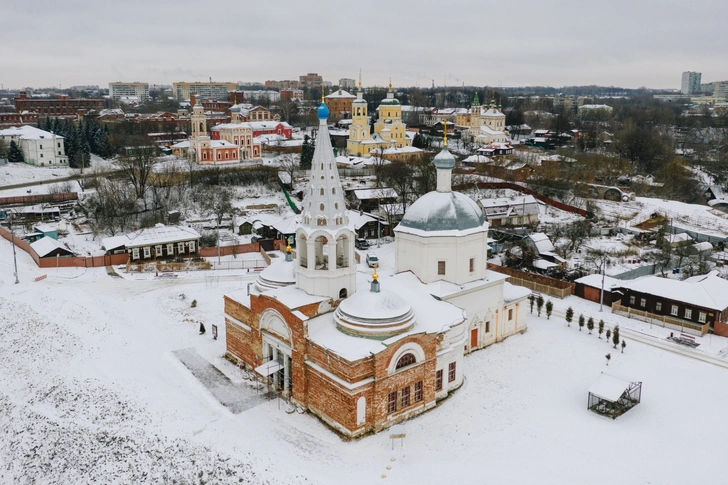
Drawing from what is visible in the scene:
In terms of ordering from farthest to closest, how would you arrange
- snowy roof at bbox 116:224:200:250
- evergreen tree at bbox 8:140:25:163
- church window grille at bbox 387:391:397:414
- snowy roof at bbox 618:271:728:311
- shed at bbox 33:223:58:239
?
evergreen tree at bbox 8:140:25:163 < shed at bbox 33:223:58:239 < snowy roof at bbox 116:224:200:250 < snowy roof at bbox 618:271:728:311 < church window grille at bbox 387:391:397:414

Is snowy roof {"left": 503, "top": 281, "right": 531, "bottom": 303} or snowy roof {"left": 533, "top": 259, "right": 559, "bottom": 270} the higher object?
snowy roof {"left": 503, "top": 281, "right": 531, "bottom": 303}

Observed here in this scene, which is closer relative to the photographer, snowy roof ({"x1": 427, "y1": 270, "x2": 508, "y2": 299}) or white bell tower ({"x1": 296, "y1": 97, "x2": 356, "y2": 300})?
white bell tower ({"x1": 296, "y1": 97, "x2": 356, "y2": 300})

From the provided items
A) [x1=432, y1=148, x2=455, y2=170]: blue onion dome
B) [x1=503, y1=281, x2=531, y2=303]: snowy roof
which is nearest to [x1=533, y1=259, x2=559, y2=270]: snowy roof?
[x1=503, y1=281, x2=531, y2=303]: snowy roof

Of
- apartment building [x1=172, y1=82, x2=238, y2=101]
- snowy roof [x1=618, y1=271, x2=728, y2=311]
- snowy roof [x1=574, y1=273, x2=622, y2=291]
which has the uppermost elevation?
apartment building [x1=172, y1=82, x2=238, y2=101]

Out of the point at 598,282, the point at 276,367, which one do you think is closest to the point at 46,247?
the point at 276,367

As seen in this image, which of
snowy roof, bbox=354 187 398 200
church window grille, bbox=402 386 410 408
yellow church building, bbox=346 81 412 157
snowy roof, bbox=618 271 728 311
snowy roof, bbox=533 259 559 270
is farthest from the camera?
yellow church building, bbox=346 81 412 157

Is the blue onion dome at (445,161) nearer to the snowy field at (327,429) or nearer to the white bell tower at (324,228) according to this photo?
the white bell tower at (324,228)

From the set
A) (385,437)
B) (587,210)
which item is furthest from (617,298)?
(587,210)

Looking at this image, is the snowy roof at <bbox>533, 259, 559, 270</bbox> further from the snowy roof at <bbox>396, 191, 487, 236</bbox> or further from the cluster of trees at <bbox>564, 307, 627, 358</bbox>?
the snowy roof at <bbox>396, 191, 487, 236</bbox>
